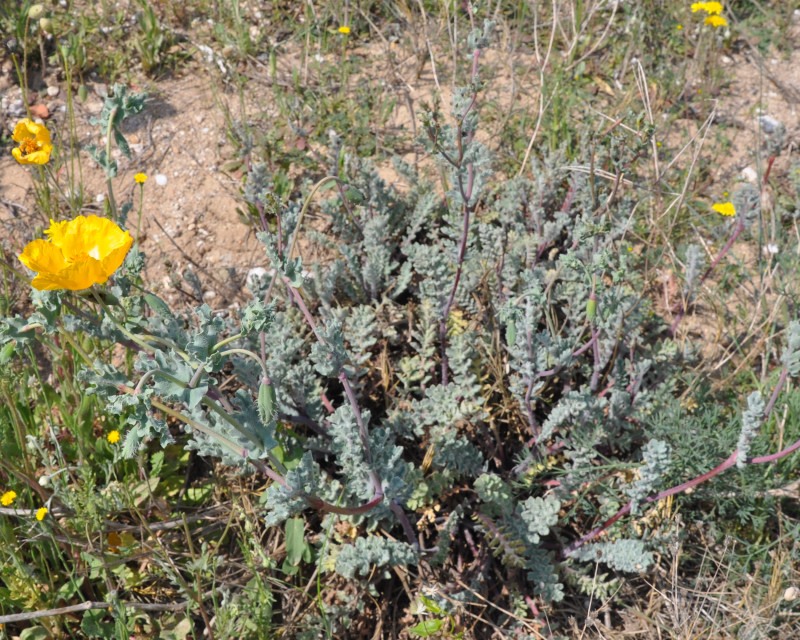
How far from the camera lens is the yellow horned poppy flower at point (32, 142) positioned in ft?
8.07

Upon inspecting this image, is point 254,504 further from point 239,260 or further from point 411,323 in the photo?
point 239,260

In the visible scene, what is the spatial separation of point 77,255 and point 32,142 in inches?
35.2

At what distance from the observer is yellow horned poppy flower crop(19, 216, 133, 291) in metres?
1.59

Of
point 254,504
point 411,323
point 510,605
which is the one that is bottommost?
point 510,605

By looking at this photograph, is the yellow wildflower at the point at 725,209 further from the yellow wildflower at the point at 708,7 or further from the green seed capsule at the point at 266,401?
the green seed capsule at the point at 266,401

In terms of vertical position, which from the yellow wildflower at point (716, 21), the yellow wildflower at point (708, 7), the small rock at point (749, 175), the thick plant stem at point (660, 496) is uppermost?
the yellow wildflower at point (708, 7)

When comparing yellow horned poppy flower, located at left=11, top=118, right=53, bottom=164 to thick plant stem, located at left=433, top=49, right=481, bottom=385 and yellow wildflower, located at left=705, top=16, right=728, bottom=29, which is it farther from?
yellow wildflower, located at left=705, top=16, right=728, bottom=29

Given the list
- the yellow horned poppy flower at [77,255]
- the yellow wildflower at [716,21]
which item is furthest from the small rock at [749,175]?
the yellow horned poppy flower at [77,255]

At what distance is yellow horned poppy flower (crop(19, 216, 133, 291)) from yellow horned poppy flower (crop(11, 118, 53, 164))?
0.69 meters

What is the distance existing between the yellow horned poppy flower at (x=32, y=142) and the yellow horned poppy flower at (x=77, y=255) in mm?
690

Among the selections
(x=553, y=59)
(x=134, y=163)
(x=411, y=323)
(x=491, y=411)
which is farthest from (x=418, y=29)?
(x=491, y=411)

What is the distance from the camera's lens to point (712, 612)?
235 cm

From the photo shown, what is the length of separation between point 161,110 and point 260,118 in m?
0.53

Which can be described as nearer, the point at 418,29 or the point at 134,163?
the point at 134,163
